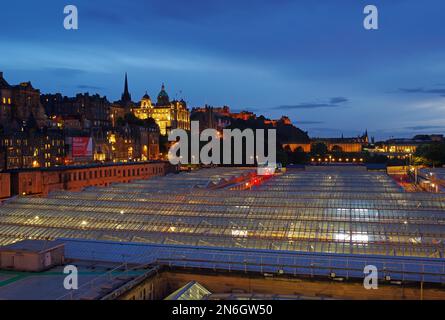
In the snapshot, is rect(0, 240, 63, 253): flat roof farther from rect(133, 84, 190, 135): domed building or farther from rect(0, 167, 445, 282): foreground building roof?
rect(133, 84, 190, 135): domed building

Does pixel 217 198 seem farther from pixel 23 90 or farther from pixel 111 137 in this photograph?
pixel 23 90

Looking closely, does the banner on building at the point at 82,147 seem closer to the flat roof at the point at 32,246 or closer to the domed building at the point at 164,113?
the domed building at the point at 164,113

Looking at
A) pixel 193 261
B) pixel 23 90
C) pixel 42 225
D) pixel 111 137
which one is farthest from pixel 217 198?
pixel 23 90

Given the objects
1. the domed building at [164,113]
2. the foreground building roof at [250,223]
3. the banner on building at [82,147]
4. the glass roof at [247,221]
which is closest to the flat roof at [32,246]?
the foreground building roof at [250,223]

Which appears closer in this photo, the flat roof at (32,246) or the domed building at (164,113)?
the flat roof at (32,246)

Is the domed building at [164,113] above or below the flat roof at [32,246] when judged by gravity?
above

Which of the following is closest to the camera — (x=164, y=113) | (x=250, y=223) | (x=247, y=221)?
(x=250, y=223)

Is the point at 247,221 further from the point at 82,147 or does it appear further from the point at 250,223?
the point at 82,147

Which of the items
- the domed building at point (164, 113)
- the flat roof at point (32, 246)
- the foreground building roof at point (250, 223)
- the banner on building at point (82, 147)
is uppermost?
the domed building at point (164, 113)

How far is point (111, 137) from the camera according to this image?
115688mm

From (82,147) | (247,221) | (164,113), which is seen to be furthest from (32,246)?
(164,113)

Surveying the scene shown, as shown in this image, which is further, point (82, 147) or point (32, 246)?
point (82, 147)

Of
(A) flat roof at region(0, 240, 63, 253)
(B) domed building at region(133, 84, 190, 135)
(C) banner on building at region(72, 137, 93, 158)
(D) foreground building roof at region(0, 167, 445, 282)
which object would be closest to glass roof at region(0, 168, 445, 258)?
(D) foreground building roof at region(0, 167, 445, 282)

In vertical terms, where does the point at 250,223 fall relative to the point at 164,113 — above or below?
below
